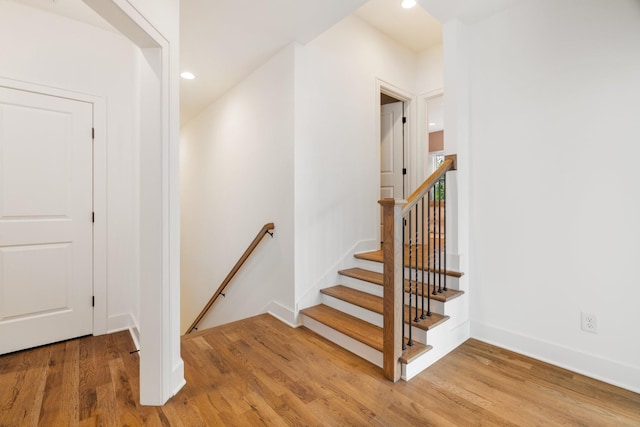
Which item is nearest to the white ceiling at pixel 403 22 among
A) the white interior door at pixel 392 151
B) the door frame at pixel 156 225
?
the white interior door at pixel 392 151

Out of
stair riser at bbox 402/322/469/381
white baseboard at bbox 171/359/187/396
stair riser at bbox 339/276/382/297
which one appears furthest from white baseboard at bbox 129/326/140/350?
stair riser at bbox 402/322/469/381

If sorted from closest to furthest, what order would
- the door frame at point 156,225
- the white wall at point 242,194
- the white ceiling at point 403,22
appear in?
the door frame at point 156,225 → the white wall at point 242,194 → the white ceiling at point 403,22

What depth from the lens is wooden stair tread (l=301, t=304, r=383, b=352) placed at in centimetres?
219

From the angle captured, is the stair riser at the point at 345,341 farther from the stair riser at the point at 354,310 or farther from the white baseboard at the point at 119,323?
the white baseboard at the point at 119,323

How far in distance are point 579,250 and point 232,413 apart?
2447 mm

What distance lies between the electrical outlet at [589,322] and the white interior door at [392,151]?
2.36m

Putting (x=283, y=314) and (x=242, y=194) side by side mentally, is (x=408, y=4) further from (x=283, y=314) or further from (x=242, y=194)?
(x=283, y=314)

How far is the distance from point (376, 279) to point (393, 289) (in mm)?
878

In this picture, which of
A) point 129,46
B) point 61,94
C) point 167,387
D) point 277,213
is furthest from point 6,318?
point 129,46

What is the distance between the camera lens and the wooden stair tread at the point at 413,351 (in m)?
1.91

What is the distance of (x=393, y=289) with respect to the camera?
6.24 feet

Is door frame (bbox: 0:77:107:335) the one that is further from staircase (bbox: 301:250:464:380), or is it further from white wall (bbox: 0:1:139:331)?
staircase (bbox: 301:250:464:380)

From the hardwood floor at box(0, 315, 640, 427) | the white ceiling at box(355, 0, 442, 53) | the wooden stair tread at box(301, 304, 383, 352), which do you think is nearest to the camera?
the hardwood floor at box(0, 315, 640, 427)

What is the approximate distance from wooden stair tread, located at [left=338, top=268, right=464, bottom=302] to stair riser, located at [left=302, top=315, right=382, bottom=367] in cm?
58
